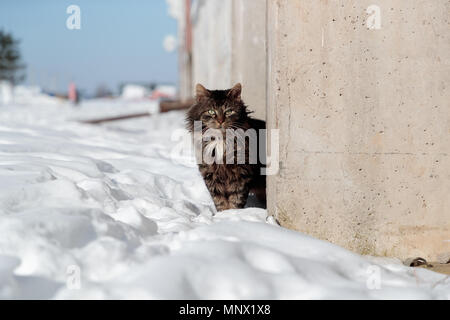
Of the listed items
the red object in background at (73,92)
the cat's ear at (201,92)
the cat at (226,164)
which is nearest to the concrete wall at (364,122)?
the cat at (226,164)

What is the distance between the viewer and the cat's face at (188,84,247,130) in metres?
3.58

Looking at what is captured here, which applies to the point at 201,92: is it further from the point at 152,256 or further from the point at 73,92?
the point at 73,92

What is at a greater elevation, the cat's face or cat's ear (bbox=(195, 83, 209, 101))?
cat's ear (bbox=(195, 83, 209, 101))

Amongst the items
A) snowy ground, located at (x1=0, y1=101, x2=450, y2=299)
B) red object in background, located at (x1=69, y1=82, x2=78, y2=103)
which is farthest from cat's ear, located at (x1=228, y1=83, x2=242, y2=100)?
red object in background, located at (x1=69, y1=82, x2=78, y2=103)

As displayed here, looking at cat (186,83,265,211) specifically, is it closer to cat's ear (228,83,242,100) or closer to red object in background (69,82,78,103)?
cat's ear (228,83,242,100)

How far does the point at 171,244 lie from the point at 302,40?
1698 mm

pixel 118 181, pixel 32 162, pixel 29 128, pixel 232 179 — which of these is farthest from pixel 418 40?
pixel 29 128

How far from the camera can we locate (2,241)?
212cm

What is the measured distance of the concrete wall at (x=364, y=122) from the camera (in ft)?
9.53

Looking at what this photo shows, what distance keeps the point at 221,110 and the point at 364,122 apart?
1232mm

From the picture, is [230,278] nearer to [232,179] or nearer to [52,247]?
[52,247]

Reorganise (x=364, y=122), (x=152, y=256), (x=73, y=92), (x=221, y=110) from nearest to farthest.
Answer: (x=152, y=256) → (x=364, y=122) → (x=221, y=110) → (x=73, y=92)

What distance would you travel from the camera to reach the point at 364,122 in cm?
295

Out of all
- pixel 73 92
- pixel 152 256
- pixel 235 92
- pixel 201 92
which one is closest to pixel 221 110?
pixel 235 92
